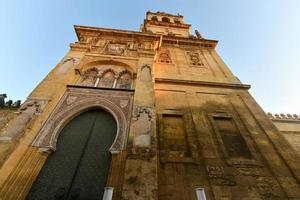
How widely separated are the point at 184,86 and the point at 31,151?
7808mm

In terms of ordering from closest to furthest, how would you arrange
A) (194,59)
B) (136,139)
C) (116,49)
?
(136,139), (116,49), (194,59)

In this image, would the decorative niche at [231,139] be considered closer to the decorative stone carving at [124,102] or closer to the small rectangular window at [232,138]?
the small rectangular window at [232,138]

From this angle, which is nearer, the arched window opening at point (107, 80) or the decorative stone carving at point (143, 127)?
the decorative stone carving at point (143, 127)

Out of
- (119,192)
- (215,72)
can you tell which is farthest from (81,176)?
(215,72)

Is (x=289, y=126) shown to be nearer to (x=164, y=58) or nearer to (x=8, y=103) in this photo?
(x=164, y=58)

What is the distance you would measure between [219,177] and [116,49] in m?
8.88

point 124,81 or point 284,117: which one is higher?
point 284,117

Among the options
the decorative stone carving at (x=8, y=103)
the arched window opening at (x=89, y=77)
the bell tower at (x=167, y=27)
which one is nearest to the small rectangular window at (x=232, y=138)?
the arched window opening at (x=89, y=77)

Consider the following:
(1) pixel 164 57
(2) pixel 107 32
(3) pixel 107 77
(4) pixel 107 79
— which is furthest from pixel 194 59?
(4) pixel 107 79

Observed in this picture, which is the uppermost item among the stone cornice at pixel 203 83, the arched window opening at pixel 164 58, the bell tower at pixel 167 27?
the bell tower at pixel 167 27

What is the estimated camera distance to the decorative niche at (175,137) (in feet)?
22.4

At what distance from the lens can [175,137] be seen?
25.2 feet

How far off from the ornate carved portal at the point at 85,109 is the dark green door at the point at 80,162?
0.98 feet

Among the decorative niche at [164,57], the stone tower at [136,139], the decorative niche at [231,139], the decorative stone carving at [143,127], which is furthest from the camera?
the decorative niche at [164,57]
